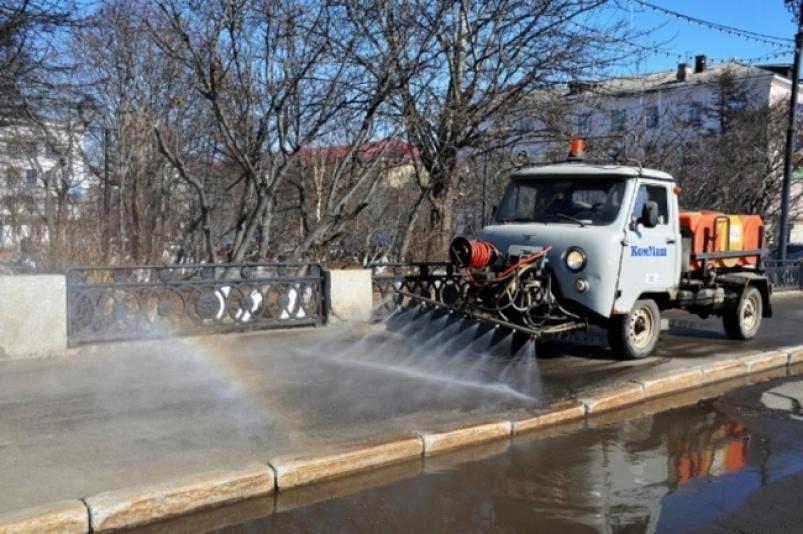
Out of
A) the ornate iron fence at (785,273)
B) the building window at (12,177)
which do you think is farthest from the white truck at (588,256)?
the building window at (12,177)

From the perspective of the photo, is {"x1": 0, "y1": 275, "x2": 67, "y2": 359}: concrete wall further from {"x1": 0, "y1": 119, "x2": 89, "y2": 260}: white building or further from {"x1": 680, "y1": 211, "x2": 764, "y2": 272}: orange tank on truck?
{"x1": 680, "y1": 211, "x2": 764, "y2": 272}: orange tank on truck

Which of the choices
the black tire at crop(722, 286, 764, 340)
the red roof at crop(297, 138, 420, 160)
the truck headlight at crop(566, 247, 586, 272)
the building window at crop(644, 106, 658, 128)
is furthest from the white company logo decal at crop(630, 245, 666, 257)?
the building window at crop(644, 106, 658, 128)

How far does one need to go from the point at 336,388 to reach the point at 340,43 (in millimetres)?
6938

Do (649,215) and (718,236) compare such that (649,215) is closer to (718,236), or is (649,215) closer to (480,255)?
(480,255)

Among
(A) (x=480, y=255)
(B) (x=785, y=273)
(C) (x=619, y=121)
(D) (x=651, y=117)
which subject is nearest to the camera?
(A) (x=480, y=255)

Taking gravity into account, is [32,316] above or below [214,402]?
above

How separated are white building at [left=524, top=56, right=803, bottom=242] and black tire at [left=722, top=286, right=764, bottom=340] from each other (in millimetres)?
3111

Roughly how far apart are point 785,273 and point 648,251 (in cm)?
1331

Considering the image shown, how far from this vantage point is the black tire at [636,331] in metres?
9.72

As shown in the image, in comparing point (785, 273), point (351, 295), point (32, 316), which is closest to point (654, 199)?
point (351, 295)

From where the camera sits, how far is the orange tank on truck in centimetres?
1079

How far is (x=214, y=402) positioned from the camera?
7.04 metres

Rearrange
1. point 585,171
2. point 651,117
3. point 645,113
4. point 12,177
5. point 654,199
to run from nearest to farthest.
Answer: point 585,171 < point 654,199 < point 645,113 < point 651,117 < point 12,177

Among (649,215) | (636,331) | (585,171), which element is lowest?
(636,331)
